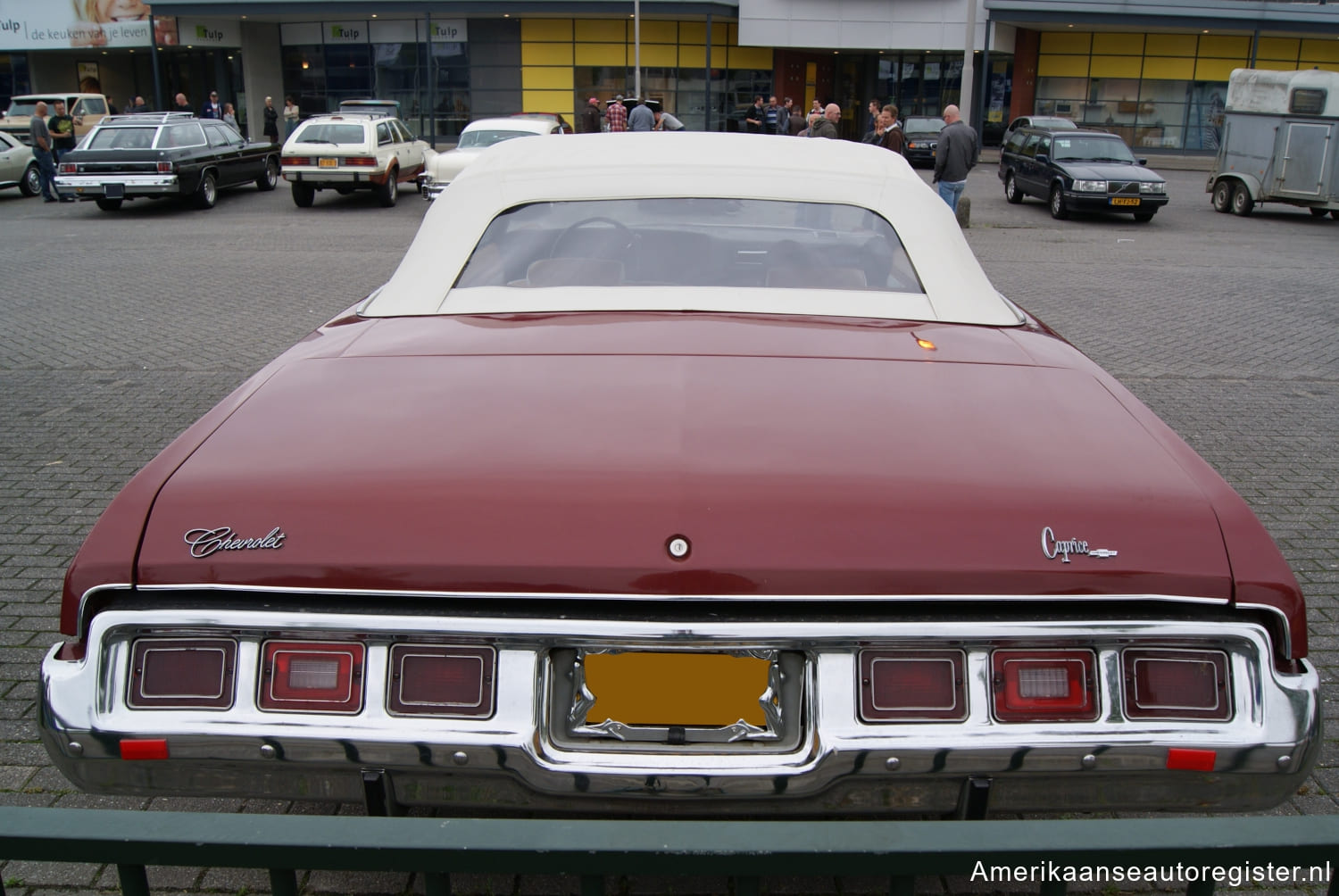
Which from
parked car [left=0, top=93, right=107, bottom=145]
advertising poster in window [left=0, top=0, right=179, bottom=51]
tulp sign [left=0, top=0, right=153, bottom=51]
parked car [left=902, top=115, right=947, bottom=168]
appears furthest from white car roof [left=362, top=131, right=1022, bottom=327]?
tulp sign [left=0, top=0, right=153, bottom=51]

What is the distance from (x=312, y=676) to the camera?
208 centimetres

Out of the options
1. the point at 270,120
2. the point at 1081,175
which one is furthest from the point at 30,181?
the point at 1081,175

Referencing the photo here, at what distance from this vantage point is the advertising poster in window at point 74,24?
3762 centimetres

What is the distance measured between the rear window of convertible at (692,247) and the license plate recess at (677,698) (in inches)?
61.6

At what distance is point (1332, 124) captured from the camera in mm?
19062

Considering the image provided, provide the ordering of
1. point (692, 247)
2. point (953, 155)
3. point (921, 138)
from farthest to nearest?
point (921, 138) → point (953, 155) → point (692, 247)

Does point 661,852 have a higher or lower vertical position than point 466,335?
lower

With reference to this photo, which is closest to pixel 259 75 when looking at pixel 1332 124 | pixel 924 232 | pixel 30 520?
pixel 1332 124

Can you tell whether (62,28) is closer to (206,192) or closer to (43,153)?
(43,153)

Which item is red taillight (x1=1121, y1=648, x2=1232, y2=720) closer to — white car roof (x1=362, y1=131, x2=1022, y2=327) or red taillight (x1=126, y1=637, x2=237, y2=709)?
white car roof (x1=362, y1=131, x2=1022, y2=327)

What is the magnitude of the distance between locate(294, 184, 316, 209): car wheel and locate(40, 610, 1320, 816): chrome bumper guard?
770 inches

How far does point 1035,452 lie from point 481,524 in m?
1.10

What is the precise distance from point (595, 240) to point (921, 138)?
98.9ft

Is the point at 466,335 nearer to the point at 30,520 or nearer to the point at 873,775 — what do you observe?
the point at 873,775
